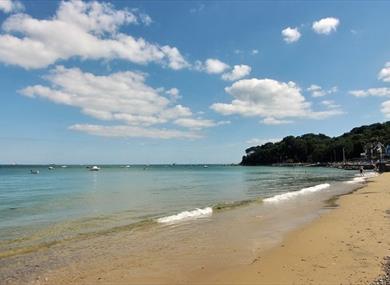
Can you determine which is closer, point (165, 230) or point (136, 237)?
point (136, 237)

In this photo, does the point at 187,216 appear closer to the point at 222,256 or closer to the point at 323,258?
the point at 222,256

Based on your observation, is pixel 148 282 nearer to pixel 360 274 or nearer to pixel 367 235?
pixel 360 274

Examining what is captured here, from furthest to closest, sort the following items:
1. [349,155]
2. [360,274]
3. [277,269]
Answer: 1. [349,155]
2. [277,269]
3. [360,274]

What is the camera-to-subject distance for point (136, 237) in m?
14.2

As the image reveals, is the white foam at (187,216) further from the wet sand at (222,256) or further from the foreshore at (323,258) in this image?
the foreshore at (323,258)

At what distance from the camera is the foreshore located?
8391mm

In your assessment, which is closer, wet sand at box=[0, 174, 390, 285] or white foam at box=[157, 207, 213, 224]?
wet sand at box=[0, 174, 390, 285]

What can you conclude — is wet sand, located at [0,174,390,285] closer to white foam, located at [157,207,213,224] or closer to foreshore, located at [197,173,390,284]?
foreshore, located at [197,173,390,284]

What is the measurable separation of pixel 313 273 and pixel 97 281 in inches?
198

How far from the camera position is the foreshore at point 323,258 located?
8391mm

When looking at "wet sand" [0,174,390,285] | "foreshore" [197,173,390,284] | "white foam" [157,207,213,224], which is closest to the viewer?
"foreshore" [197,173,390,284]

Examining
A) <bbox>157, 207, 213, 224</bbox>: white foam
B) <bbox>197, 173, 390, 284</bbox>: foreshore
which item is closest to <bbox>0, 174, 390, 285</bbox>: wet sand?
<bbox>197, 173, 390, 284</bbox>: foreshore

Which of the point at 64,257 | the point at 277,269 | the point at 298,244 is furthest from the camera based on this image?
the point at 298,244

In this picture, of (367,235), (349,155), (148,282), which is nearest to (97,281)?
(148,282)
